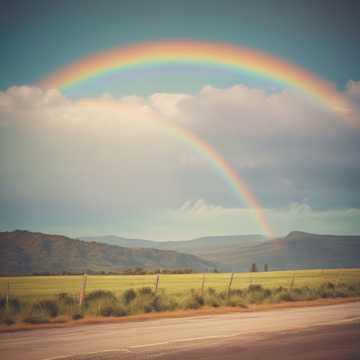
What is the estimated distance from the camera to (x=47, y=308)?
24.5m

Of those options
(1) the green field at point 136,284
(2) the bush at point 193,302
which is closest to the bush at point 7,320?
(2) the bush at point 193,302

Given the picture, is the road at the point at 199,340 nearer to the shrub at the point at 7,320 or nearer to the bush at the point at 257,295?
the shrub at the point at 7,320

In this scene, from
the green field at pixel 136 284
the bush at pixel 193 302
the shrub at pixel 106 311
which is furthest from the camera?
the green field at pixel 136 284

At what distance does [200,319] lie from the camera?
854 inches

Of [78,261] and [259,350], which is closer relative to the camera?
[259,350]

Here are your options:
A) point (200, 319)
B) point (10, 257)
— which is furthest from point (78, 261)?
point (200, 319)

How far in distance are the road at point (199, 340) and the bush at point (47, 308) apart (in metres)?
5.03

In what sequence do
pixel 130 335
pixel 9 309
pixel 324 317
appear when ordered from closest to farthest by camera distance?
pixel 130 335 → pixel 324 317 → pixel 9 309

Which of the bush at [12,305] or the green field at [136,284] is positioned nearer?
the bush at [12,305]

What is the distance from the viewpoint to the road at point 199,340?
1255 cm

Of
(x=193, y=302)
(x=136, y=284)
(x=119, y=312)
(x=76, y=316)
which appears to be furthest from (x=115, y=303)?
(x=136, y=284)

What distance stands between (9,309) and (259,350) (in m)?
Result: 15.3

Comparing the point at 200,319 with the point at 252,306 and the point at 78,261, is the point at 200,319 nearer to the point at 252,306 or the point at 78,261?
the point at 252,306

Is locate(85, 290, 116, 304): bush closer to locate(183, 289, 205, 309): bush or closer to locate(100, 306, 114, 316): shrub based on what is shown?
locate(100, 306, 114, 316): shrub
